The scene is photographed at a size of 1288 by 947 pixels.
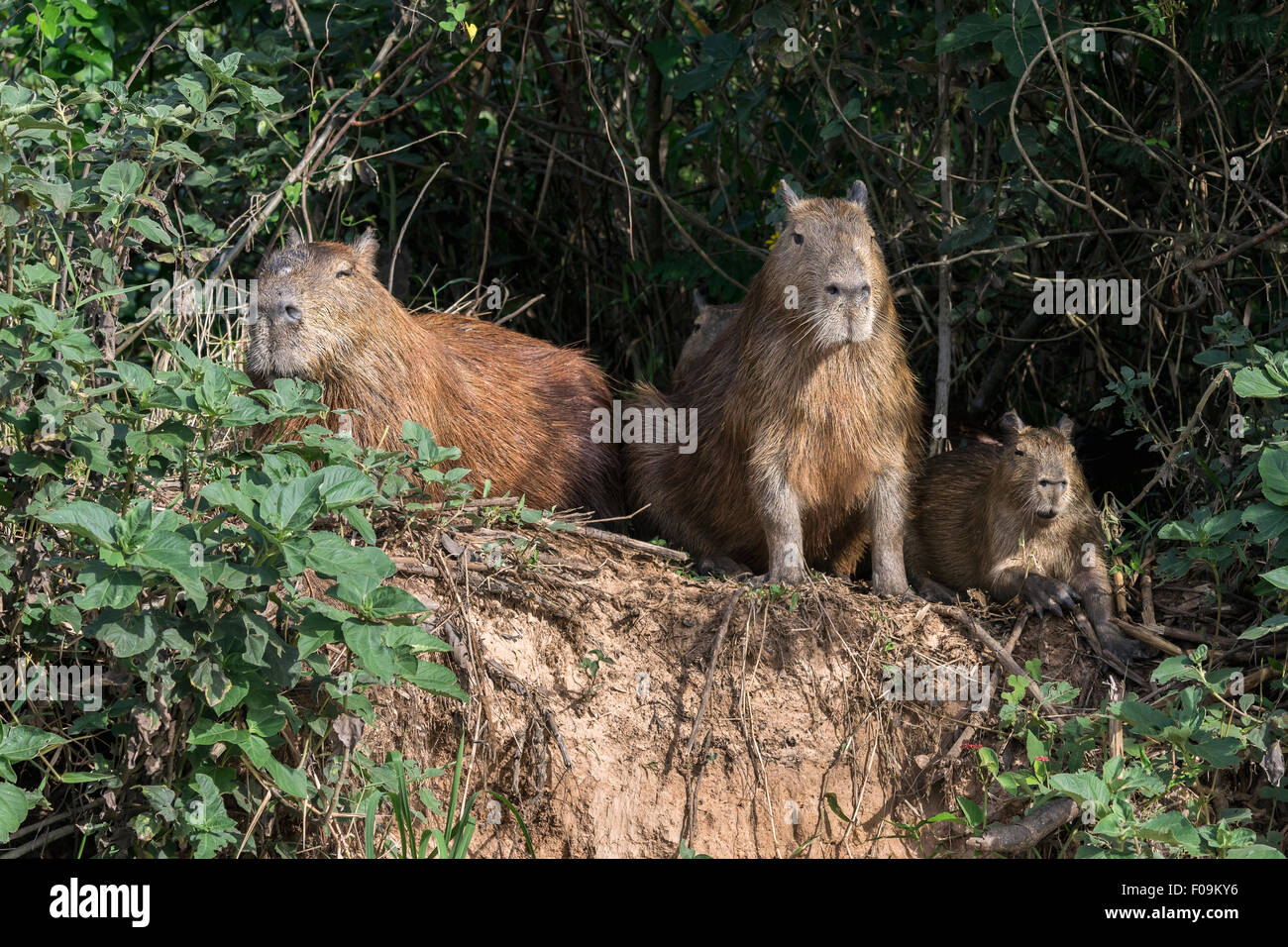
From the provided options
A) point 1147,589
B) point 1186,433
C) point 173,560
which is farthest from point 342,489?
point 1186,433

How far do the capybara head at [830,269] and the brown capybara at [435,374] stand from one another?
4.19 ft

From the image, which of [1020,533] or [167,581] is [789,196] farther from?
[167,581]

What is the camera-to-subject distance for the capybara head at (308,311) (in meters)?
4.57

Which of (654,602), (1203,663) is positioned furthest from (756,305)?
(1203,663)

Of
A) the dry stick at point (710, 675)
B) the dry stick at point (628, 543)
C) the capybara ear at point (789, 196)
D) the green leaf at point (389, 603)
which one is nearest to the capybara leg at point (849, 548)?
the dry stick at point (628, 543)

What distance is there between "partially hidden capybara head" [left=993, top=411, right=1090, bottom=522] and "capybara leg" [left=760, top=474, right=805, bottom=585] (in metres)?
0.76

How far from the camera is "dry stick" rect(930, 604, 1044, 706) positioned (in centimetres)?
421

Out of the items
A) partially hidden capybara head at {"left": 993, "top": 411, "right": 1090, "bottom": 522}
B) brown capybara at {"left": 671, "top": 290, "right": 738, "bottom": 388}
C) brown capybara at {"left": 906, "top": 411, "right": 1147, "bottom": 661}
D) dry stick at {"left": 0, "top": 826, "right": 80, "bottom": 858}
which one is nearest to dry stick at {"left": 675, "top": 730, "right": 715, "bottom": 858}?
brown capybara at {"left": 906, "top": 411, "right": 1147, "bottom": 661}

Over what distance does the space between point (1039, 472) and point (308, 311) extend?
101 inches

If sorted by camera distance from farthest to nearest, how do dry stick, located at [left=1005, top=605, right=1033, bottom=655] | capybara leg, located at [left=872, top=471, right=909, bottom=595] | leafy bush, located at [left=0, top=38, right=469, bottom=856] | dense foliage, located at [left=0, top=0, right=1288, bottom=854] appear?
capybara leg, located at [left=872, top=471, right=909, bottom=595], dry stick, located at [left=1005, top=605, right=1033, bottom=655], dense foliage, located at [left=0, top=0, right=1288, bottom=854], leafy bush, located at [left=0, top=38, right=469, bottom=856]

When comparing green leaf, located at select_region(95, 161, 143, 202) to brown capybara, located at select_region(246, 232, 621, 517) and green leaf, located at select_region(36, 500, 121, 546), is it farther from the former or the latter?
green leaf, located at select_region(36, 500, 121, 546)

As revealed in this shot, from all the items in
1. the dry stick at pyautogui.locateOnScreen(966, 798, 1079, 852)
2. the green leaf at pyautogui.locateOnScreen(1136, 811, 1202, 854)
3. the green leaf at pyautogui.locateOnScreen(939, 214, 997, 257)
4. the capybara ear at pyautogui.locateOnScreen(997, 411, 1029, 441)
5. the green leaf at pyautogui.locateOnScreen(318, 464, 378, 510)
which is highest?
the green leaf at pyautogui.locateOnScreen(939, 214, 997, 257)

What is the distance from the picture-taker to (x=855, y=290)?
438cm

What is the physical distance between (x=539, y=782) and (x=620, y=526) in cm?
164
